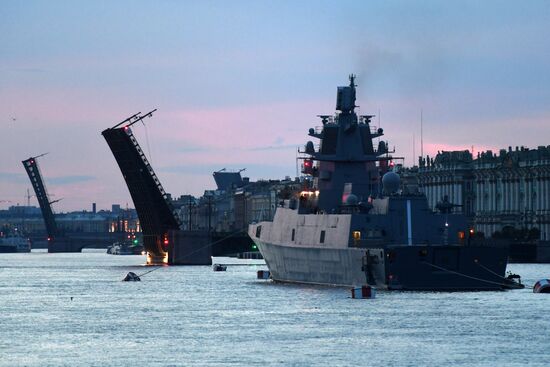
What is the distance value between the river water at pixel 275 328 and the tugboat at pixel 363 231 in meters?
0.76

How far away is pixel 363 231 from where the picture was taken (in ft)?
188

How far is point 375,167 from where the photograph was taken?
64375 mm

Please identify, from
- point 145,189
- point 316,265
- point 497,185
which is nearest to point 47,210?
point 497,185

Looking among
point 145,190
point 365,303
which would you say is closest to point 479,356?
point 365,303

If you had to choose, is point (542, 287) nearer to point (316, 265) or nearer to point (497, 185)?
point (316, 265)

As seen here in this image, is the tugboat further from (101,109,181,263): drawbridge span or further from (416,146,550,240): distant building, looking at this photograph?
(416,146,550,240): distant building

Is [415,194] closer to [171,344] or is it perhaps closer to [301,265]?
[301,265]

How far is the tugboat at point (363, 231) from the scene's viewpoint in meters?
55.5

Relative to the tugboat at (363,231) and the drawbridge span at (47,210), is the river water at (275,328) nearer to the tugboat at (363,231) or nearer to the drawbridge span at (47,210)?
the tugboat at (363,231)

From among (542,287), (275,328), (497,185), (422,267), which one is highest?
(497,185)

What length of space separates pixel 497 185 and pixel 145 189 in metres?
59.2

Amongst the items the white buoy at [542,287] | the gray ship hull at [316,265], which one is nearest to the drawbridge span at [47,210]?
the gray ship hull at [316,265]

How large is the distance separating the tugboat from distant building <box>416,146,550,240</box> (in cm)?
6392

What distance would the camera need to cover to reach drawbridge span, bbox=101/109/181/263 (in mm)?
85812
